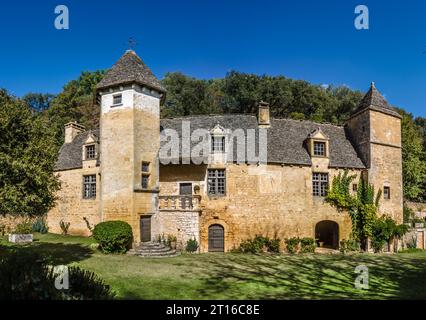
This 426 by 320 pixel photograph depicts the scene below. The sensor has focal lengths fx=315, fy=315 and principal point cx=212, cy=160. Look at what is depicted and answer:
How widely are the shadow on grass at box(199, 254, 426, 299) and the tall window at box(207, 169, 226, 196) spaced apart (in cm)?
453

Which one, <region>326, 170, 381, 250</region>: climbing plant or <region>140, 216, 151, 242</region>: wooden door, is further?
<region>326, 170, 381, 250</region>: climbing plant

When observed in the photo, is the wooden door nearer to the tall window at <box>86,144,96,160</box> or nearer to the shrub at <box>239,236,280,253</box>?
the shrub at <box>239,236,280,253</box>

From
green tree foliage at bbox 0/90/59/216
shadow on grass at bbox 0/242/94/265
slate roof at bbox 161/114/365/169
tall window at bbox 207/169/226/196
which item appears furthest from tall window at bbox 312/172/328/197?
green tree foliage at bbox 0/90/59/216

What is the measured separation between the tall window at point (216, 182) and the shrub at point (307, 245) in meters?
6.65

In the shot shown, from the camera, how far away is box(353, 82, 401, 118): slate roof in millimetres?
24283

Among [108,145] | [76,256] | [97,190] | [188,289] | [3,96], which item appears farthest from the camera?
[97,190]

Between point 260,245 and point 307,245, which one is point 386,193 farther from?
point 260,245

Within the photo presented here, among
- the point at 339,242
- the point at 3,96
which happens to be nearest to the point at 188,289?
the point at 3,96

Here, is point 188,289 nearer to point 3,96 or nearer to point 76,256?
point 76,256

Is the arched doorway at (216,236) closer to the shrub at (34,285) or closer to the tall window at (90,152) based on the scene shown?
the tall window at (90,152)

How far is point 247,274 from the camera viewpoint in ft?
48.5

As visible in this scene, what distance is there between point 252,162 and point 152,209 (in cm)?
757

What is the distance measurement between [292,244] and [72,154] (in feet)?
65.9
